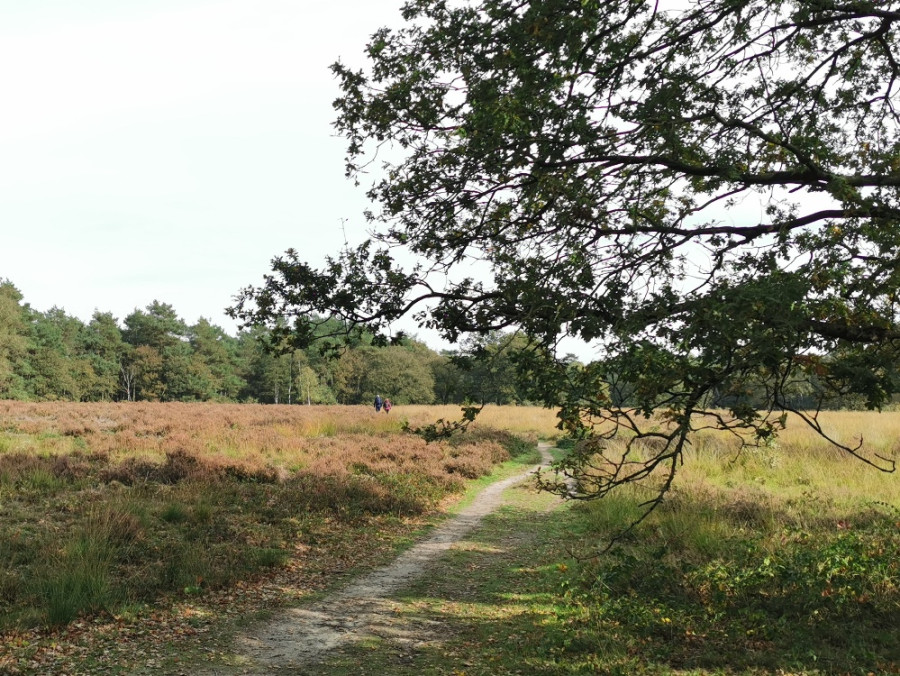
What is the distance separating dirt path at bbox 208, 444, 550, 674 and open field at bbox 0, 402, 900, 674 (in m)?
0.45

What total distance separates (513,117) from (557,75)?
0.87 meters

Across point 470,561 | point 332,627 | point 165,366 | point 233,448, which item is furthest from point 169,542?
point 165,366

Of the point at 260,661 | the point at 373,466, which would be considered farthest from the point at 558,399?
the point at 373,466

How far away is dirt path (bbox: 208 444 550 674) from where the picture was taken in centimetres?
568

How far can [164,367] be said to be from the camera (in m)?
70.9

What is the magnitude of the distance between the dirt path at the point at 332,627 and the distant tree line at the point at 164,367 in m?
Answer: 52.5

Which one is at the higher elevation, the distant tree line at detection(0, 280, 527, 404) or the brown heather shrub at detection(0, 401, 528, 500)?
the distant tree line at detection(0, 280, 527, 404)

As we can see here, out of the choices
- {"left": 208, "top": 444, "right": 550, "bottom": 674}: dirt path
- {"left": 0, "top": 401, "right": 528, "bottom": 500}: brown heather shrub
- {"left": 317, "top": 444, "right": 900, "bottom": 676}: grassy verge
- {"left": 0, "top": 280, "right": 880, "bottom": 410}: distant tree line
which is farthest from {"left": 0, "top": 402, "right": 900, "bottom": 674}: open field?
{"left": 0, "top": 280, "right": 880, "bottom": 410}: distant tree line

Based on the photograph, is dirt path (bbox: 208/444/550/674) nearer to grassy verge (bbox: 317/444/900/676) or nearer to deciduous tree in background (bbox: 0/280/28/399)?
grassy verge (bbox: 317/444/900/676)

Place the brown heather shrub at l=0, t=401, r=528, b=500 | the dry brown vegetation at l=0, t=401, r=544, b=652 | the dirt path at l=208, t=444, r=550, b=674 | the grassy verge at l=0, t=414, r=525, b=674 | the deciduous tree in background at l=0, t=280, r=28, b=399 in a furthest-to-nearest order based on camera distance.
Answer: the deciduous tree in background at l=0, t=280, r=28, b=399
the brown heather shrub at l=0, t=401, r=528, b=500
the dry brown vegetation at l=0, t=401, r=544, b=652
the grassy verge at l=0, t=414, r=525, b=674
the dirt path at l=208, t=444, r=550, b=674

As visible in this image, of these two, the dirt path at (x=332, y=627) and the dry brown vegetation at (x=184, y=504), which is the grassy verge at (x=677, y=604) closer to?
the dirt path at (x=332, y=627)

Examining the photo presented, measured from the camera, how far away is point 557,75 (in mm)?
5594

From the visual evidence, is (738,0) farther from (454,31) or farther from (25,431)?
(25,431)

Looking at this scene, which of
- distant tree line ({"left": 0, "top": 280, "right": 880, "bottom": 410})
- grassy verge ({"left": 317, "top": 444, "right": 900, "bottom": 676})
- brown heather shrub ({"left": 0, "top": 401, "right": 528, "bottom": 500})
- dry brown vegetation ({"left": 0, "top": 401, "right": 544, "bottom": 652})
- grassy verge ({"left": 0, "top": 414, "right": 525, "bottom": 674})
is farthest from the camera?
distant tree line ({"left": 0, "top": 280, "right": 880, "bottom": 410})
